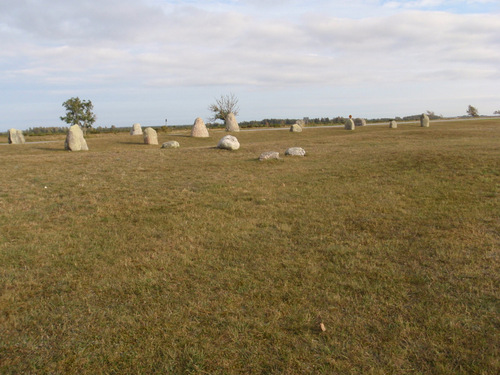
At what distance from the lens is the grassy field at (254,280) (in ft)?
9.94

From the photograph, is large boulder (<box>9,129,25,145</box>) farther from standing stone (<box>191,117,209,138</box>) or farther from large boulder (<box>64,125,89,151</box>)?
standing stone (<box>191,117,209,138</box>)

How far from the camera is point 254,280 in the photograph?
170 inches

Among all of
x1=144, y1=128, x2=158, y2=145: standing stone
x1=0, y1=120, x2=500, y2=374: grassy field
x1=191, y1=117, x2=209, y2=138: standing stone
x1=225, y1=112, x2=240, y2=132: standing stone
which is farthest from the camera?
x1=225, y1=112, x2=240, y2=132: standing stone

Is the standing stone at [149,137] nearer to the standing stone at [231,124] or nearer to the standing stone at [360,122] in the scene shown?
the standing stone at [231,124]

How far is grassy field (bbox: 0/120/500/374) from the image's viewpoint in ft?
9.94

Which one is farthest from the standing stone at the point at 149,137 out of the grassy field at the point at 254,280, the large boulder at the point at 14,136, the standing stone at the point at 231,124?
the grassy field at the point at 254,280

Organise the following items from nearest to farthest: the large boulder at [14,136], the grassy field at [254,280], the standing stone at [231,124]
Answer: the grassy field at [254,280]
the large boulder at [14,136]
the standing stone at [231,124]

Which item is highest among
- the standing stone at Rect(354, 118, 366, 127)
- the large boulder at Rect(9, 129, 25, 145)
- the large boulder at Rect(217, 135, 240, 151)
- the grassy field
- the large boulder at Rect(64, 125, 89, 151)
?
the standing stone at Rect(354, 118, 366, 127)

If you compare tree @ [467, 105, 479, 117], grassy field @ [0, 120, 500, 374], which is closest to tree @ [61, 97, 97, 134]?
grassy field @ [0, 120, 500, 374]

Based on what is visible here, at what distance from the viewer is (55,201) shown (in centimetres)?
840

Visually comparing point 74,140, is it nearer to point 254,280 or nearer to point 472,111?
point 254,280

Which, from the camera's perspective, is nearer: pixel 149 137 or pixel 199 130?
pixel 149 137

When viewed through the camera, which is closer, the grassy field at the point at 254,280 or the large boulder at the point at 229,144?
the grassy field at the point at 254,280

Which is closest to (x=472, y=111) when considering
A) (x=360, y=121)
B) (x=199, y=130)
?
(x=360, y=121)
